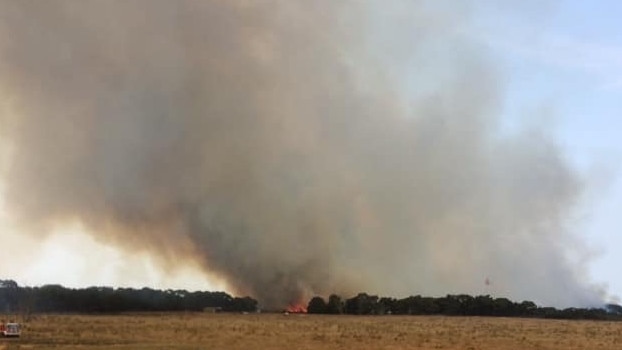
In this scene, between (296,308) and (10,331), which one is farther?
(296,308)

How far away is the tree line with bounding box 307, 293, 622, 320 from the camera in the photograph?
101250 millimetres

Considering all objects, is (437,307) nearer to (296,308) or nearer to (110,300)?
(296,308)

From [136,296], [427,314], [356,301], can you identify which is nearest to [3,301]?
[136,296]

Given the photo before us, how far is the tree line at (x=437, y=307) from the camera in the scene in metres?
101

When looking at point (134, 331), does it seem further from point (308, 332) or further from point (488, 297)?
point (488, 297)

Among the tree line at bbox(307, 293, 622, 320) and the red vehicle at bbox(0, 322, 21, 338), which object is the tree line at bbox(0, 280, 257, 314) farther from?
the red vehicle at bbox(0, 322, 21, 338)

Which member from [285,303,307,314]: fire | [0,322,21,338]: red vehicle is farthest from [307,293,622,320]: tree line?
[0,322,21,338]: red vehicle

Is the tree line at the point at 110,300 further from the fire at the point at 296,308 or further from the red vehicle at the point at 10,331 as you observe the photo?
the red vehicle at the point at 10,331

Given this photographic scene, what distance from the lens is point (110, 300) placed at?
100875 mm

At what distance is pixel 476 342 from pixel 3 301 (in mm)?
68688

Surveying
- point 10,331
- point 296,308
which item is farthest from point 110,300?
point 10,331

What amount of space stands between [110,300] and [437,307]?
4235 cm

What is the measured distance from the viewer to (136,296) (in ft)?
350

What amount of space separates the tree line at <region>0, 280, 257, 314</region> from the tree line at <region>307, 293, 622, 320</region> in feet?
44.8
